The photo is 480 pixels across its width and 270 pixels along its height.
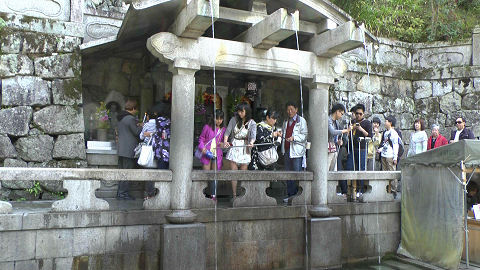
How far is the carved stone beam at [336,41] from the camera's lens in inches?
278

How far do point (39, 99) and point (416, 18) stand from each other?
13.3 meters

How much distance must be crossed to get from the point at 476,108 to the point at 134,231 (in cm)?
1193

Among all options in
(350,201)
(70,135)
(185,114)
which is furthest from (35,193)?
(350,201)

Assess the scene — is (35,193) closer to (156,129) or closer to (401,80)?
(156,129)

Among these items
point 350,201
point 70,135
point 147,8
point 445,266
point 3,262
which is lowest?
point 445,266

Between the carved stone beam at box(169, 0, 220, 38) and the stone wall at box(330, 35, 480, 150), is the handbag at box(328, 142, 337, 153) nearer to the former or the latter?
the carved stone beam at box(169, 0, 220, 38)

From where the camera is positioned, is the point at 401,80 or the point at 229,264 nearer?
the point at 229,264

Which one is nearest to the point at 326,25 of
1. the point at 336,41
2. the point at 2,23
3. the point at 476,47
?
the point at 336,41

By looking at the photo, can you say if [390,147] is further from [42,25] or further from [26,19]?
[26,19]

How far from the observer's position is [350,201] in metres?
8.74

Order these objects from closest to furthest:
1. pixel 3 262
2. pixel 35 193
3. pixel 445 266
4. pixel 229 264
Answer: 1. pixel 3 262
2. pixel 229 264
3. pixel 445 266
4. pixel 35 193

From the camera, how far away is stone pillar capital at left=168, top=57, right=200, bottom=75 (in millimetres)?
6586

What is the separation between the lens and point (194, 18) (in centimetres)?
596

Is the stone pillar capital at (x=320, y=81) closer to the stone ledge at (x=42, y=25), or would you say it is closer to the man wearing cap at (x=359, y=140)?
the man wearing cap at (x=359, y=140)
